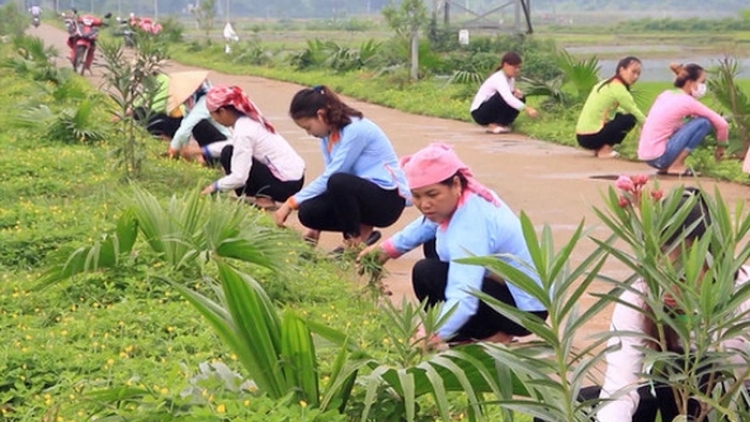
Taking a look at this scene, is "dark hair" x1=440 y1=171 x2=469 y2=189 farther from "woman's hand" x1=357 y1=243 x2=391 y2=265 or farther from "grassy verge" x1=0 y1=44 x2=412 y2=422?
"woman's hand" x1=357 y1=243 x2=391 y2=265

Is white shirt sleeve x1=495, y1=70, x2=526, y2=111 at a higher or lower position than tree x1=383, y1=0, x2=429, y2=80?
lower

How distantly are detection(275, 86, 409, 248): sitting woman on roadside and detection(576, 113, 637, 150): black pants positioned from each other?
198 inches

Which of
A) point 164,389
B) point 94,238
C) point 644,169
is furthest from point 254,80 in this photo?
point 164,389

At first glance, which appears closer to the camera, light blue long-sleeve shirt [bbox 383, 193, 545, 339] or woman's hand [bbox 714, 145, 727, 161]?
light blue long-sleeve shirt [bbox 383, 193, 545, 339]

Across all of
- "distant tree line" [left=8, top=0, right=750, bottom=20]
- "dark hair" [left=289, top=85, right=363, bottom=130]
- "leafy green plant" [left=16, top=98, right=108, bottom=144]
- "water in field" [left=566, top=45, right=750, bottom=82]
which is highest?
"dark hair" [left=289, top=85, right=363, bottom=130]

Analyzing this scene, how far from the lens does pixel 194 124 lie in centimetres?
1069

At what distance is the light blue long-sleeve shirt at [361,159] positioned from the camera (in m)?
7.97

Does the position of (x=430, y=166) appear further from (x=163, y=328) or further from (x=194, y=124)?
(x=194, y=124)

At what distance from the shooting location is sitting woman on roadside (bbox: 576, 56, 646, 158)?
12609 millimetres

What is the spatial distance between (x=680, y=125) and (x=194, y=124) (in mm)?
3880

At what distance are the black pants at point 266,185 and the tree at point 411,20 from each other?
33.1 ft

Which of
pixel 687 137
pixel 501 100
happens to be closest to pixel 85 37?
pixel 501 100

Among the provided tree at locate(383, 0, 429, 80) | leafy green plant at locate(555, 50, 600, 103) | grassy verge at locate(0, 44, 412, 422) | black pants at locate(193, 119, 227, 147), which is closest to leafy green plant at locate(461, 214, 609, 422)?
grassy verge at locate(0, 44, 412, 422)

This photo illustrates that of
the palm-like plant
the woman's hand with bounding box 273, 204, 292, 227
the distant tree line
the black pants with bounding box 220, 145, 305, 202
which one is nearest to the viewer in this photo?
the palm-like plant
